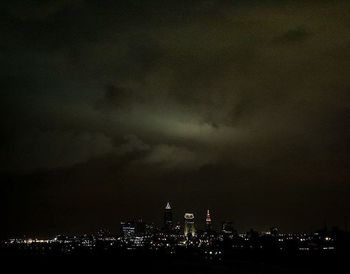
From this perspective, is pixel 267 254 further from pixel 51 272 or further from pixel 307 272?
pixel 51 272

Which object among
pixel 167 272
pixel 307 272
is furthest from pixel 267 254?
pixel 167 272

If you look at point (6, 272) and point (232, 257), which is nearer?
point (6, 272)

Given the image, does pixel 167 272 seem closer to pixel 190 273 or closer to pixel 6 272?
pixel 190 273

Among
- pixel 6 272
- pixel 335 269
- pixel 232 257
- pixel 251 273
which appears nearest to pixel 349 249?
pixel 232 257

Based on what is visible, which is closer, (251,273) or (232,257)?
(251,273)

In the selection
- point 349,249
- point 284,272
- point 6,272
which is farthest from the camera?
point 349,249

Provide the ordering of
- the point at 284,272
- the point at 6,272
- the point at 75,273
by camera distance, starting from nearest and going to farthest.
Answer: the point at 6,272
the point at 75,273
the point at 284,272

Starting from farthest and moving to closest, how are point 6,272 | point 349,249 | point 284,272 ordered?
1. point 349,249
2. point 284,272
3. point 6,272

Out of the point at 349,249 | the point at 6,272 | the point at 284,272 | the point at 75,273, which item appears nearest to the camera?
the point at 6,272

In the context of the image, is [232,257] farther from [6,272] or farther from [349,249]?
[6,272]
